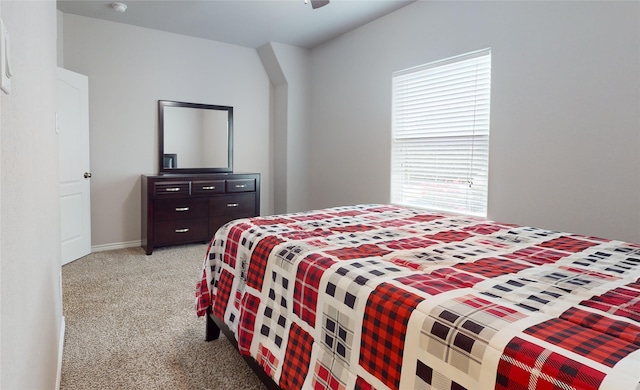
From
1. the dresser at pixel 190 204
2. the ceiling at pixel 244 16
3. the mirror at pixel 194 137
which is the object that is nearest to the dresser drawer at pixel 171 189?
the dresser at pixel 190 204

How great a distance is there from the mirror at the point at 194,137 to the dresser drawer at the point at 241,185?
1.47 feet

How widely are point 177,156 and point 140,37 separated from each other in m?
1.40

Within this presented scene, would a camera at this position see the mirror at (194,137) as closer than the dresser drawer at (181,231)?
No

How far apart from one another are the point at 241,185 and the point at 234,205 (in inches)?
10.2

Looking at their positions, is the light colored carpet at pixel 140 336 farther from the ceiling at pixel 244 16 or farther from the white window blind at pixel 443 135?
the ceiling at pixel 244 16

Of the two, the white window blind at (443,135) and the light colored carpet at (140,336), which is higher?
the white window blind at (443,135)

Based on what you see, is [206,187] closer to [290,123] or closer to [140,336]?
[290,123]

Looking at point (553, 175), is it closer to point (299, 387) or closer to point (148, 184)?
point (299, 387)

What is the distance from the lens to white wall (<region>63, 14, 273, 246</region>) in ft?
13.6

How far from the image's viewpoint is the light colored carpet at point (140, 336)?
1842 mm

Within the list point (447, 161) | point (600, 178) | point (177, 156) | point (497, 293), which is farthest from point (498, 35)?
point (177, 156)

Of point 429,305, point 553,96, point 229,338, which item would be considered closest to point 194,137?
point 229,338

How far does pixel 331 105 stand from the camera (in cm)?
488

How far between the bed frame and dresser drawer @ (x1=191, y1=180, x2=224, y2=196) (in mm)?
2402
